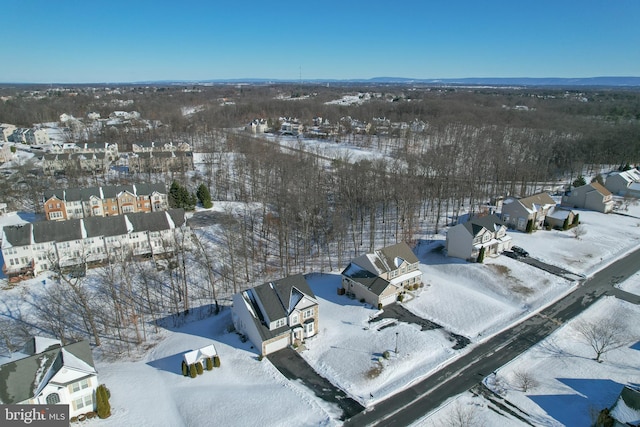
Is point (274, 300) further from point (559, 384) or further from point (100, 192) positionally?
point (100, 192)

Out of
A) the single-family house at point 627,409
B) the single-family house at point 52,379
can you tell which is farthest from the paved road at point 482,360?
the single-family house at point 52,379

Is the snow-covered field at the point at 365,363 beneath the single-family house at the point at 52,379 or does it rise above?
beneath

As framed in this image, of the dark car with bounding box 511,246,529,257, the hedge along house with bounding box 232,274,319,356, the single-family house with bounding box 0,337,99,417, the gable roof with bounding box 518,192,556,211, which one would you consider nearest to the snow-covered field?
the hedge along house with bounding box 232,274,319,356

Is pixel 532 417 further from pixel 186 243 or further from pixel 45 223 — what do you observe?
pixel 45 223

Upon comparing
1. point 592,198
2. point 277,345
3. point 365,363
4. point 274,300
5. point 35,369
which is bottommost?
point 365,363

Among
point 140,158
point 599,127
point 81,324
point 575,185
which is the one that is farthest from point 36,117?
point 599,127

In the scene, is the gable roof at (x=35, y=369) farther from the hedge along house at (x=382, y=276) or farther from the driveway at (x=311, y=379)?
the hedge along house at (x=382, y=276)

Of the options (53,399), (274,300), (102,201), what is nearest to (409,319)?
(274,300)
